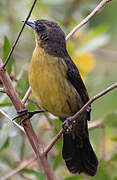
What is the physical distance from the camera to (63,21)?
224 inches

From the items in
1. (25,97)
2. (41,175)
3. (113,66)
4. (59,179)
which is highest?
(25,97)

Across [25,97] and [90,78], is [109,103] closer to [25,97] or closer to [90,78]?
[90,78]

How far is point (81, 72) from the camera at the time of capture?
199 inches

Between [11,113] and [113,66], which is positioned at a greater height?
[11,113]

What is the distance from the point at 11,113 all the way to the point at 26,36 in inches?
90.7

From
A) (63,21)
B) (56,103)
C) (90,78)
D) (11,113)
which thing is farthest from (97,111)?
(11,113)

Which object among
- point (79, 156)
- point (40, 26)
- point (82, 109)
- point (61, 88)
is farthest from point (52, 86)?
point (82, 109)

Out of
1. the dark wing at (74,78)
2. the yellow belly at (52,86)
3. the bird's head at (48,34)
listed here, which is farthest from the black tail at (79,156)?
the bird's head at (48,34)

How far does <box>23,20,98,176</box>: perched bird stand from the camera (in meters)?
4.02

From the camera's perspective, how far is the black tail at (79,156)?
4215 millimetres

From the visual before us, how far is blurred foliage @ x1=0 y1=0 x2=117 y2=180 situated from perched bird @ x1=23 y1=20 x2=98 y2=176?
0.11 m

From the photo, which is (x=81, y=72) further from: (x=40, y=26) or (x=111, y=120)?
(x=111, y=120)

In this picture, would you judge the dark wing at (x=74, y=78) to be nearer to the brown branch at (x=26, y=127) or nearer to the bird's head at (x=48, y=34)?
the bird's head at (x=48, y=34)

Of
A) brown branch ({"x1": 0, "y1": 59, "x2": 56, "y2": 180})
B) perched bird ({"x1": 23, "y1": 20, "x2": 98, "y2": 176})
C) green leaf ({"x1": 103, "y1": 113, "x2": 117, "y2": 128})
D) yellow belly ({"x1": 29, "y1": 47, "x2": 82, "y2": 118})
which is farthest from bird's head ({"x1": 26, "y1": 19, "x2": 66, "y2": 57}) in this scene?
brown branch ({"x1": 0, "y1": 59, "x2": 56, "y2": 180})
